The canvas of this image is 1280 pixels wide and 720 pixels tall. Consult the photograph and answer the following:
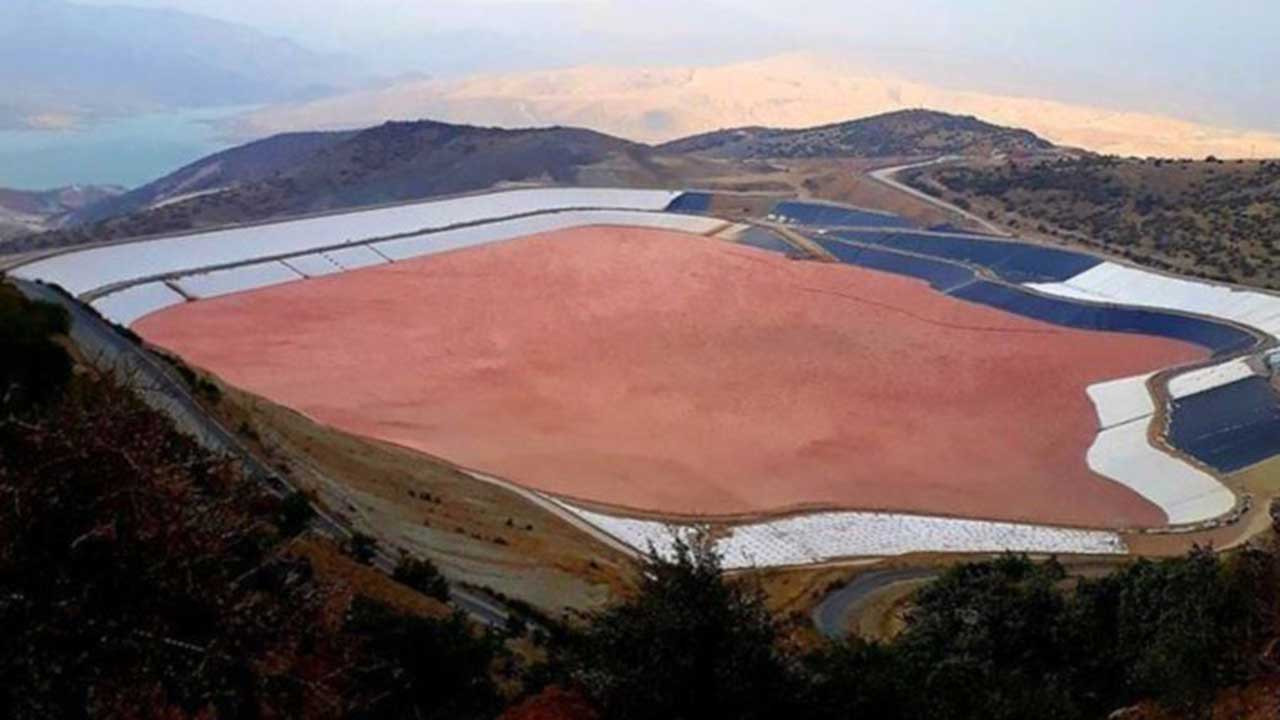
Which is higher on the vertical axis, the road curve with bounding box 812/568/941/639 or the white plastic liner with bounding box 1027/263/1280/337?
the white plastic liner with bounding box 1027/263/1280/337

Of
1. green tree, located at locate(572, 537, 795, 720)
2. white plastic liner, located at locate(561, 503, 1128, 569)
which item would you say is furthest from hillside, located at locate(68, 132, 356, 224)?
green tree, located at locate(572, 537, 795, 720)

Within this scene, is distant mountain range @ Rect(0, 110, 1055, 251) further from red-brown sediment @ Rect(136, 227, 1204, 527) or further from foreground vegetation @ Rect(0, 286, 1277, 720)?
foreground vegetation @ Rect(0, 286, 1277, 720)

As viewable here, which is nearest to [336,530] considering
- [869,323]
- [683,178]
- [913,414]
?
[913,414]

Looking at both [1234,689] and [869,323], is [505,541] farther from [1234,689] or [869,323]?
[869,323]

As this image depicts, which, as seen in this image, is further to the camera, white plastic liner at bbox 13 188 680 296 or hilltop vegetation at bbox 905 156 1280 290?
hilltop vegetation at bbox 905 156 1280 290

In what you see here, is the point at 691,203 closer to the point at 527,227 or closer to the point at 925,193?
A: the point at 527,227

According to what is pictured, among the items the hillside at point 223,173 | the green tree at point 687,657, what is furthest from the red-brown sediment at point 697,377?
the hillside at point 223,173

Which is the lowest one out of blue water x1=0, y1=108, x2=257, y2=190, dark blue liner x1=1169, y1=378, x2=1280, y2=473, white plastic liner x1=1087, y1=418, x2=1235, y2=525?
white plastic liner x1=1087, y1=418, x2=1235, y2=525

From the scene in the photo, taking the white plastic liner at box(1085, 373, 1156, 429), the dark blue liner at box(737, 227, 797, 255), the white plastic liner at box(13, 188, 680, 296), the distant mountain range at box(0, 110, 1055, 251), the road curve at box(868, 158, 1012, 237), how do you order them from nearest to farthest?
the white plastic liner at box(1085, 373, 1156, 429) < the white plastic liner at box(13, 188, 680, 296) < the dark blue liner at box(737, 227, 797, 255) < the road curve at box(868, 158, 1012, 237) < the distant mountain range at box(0, 110, 1055, 251)

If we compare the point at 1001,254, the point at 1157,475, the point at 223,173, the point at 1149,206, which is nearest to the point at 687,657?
the point at 1157,475
